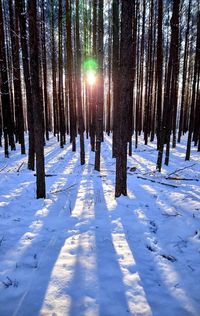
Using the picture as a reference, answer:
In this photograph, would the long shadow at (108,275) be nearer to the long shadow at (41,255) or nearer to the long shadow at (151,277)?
the long shadow at (151,277)

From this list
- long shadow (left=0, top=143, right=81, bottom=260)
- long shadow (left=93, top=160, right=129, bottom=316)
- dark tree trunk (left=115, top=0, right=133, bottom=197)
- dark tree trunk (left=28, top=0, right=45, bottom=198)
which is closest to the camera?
long shadow (left=93, top=160, right=129, bottom=316)

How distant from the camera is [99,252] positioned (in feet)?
13.0

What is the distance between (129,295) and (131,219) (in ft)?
7.89

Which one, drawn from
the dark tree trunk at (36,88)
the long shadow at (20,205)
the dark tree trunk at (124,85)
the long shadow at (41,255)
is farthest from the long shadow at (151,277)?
the dark tree trunk at (36,88)

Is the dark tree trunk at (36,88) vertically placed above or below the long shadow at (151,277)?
above

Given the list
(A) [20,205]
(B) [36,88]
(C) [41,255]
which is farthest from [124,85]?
(C) [41,255]

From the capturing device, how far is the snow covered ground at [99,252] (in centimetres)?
286

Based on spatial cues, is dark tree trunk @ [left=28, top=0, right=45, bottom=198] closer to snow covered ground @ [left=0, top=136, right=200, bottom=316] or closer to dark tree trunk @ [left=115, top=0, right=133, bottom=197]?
snow covered ground @ [left=0, top=136, right=200, bottom=316]

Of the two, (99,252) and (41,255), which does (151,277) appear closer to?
(99,252)

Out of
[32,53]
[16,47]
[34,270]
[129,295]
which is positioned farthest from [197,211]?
[16,47]

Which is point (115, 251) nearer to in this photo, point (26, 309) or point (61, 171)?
point (26, 309)

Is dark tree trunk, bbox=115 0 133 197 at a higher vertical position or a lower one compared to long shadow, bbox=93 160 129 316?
higher

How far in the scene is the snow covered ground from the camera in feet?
9.37

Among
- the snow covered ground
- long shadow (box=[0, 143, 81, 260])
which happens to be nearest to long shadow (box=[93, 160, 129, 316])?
the snow covered ground
